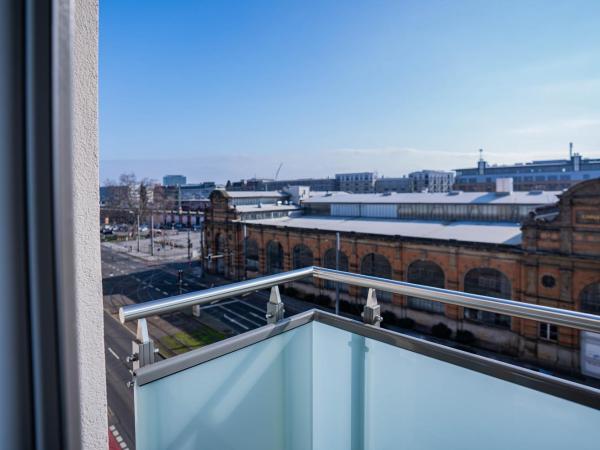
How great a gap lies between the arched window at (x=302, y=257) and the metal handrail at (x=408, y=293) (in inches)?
648

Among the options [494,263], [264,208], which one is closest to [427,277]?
[494,263]

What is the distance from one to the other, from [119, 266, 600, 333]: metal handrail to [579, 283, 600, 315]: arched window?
13.1 m

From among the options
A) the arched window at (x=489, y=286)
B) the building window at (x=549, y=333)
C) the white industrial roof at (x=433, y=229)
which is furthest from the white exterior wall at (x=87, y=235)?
the building window at (x=549, y=333)

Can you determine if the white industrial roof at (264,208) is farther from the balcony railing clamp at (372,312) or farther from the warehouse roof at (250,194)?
the balcony railing clamp at (372,312)

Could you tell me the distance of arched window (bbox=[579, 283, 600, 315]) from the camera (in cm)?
1139

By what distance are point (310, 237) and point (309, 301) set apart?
11.3 feet

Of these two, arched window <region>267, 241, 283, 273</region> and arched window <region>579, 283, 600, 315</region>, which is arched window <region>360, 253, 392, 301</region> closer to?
arched window <region>267, 241, 283, 273</region>

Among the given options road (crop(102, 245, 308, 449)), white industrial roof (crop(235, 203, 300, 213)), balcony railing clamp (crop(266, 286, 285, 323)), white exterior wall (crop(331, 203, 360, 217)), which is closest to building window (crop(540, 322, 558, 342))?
road (crop(102, 245, 308, 449))

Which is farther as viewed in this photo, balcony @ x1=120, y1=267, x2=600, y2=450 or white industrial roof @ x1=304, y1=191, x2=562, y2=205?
white industrial roof @ x1=304, y1=191, x2=562, y2=205

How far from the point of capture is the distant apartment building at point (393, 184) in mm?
63156

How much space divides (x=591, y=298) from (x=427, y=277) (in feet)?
17.2

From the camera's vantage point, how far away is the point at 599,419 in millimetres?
1288

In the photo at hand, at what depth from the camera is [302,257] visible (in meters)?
19.1

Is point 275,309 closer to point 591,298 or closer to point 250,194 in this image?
point 591,298
